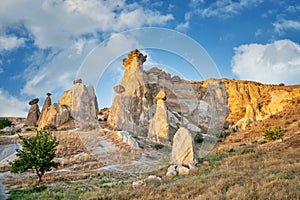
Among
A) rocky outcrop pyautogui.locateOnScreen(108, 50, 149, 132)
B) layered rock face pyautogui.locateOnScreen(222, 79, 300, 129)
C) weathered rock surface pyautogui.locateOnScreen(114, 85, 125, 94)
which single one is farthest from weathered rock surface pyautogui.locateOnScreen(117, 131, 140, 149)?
layered rock face pyautogui.locateOnScreen(222, 79, 300, 129)

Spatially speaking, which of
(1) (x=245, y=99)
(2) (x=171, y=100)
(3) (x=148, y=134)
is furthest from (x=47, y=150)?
(1) (x=245, y=99)

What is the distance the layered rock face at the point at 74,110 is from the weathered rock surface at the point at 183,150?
1804 cm

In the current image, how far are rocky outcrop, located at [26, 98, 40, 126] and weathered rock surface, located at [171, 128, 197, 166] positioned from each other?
3417cm

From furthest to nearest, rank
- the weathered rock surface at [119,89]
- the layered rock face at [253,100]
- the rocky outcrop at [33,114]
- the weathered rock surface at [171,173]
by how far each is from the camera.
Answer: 1. the layered rock face at [253,100]
2. the rocky outcrop at [33,114]
3. the weathered rock surface at [119,89]
4. the weathered rock surface at [171,173]

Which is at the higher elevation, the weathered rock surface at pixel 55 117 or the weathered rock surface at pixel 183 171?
the weathered rock surface at pixel 55 117

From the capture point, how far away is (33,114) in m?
43.5

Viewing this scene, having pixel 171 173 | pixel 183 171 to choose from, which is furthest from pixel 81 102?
pixel 183 171

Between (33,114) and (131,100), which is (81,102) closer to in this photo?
(131,100)

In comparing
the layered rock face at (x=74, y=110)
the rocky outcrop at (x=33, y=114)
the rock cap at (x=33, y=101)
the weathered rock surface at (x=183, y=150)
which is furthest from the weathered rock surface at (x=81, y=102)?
the weathered rock surface at (x=183, y=150)

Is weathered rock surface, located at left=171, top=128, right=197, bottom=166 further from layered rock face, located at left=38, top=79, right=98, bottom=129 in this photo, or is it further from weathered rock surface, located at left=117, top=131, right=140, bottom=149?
layered rock face, located at left=38, top=79, right=98, bottom=129

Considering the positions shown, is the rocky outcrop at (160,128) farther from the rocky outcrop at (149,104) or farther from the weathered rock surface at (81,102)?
the weathered rock surface at (81,102)

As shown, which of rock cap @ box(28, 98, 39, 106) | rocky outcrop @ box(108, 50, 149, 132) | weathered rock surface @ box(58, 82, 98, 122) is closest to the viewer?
rocky outcrop @ box(108, 50, 149, 132)

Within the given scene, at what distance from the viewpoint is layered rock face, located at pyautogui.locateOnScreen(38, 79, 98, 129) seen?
3350 centimetres

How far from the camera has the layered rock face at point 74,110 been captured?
33.5 meters
